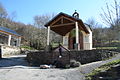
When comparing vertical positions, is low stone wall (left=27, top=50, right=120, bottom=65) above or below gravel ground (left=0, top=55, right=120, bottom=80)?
above

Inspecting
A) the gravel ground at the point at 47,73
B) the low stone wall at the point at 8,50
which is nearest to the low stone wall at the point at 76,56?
the gravel ground at the point at 47,73

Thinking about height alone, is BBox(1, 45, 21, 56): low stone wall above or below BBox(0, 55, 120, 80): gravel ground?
above

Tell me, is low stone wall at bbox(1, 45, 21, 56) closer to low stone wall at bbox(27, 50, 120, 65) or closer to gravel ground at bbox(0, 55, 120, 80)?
low stone wall at bbox(27, 50, 120, 65)

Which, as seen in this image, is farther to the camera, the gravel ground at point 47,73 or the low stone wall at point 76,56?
the low stone wall at point 76,56

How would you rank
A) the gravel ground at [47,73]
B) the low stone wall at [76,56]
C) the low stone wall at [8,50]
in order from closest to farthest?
the gravel ground at [47,73], the low stone wall at [76,56], the low stone wall at [8,50]

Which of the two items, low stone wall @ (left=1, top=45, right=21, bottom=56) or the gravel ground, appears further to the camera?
low stone wall @ (left=1, top=45, right=21, bottom=56)

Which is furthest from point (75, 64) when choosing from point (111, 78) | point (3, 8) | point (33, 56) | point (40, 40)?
point (3, 8)

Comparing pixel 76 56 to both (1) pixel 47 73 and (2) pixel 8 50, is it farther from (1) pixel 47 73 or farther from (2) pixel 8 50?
(2) pixel 8 50

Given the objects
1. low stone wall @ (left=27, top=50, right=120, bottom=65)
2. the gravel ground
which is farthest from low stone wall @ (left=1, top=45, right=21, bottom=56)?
the gravel ground

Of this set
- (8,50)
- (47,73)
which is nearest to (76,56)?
(47,73)

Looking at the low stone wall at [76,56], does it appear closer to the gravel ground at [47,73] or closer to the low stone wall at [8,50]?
the gravel ground at [47,73]

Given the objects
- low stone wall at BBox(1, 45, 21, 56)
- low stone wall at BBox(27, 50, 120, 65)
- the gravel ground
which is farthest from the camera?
low stone wall at BBox(1, 45, 21, 56)

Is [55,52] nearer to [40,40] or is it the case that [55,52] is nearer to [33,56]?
[33,56]

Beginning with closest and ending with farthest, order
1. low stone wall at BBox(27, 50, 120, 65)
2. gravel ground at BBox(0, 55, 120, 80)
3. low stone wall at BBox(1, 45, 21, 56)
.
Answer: gravel ground at BBox(0, 55, 120, 80) < low stone wall at BBox(27, 50, 120, 65) < low stone wall at BBox(1, 45, 21, 56)
